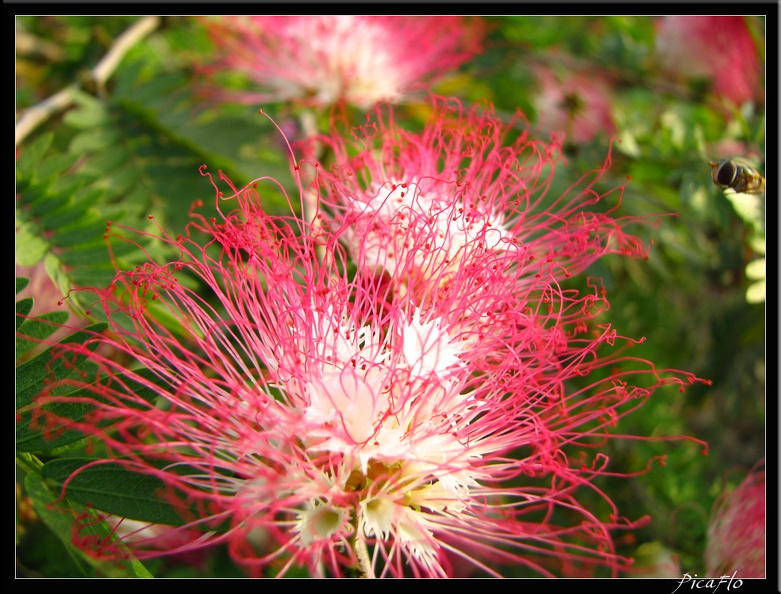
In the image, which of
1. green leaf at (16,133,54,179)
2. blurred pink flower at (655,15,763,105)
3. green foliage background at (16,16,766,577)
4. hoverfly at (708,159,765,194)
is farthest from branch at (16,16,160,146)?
blurred pink flower at (655,15,763,105)

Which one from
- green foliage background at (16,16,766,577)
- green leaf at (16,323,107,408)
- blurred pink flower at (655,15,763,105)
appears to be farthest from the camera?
blurred pink flower at (655,15,763,105)

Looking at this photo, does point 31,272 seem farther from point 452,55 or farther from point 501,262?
point 452,55

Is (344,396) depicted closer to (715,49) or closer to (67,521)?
(67,521)

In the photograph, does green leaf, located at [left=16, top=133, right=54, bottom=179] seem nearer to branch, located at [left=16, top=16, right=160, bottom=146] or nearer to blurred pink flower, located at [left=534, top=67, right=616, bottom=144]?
branch, located at [left=16, top=16, right=160, bottom=146]

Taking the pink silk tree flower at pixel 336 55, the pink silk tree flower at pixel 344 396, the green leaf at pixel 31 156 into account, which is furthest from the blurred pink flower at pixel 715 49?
the green leaf at pixel 31 156

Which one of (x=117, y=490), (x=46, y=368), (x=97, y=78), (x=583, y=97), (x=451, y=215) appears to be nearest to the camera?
(x=117, y=490)

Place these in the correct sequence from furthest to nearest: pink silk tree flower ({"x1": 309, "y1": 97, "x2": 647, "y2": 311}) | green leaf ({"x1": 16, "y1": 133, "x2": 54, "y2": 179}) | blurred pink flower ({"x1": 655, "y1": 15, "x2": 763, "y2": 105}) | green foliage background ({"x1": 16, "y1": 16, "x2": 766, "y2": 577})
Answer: blurred pink flower ({"x1": 655, "y1": 15, "x2": 763, "y2": 105}) → green leaf ({"x1": 16, "y1": 133, "x2": 54, "y2": 179}) → green foliage background ({"x1": 16, "y1": 16, "x2": 766, "y2": 577}) → pink silk tree flower ({"x1": 309, "y1": 97, "x2": 647, "y2": 311})

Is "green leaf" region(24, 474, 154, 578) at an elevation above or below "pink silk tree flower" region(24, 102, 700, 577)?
below

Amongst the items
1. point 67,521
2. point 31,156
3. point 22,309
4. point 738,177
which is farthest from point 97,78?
point 738,177
